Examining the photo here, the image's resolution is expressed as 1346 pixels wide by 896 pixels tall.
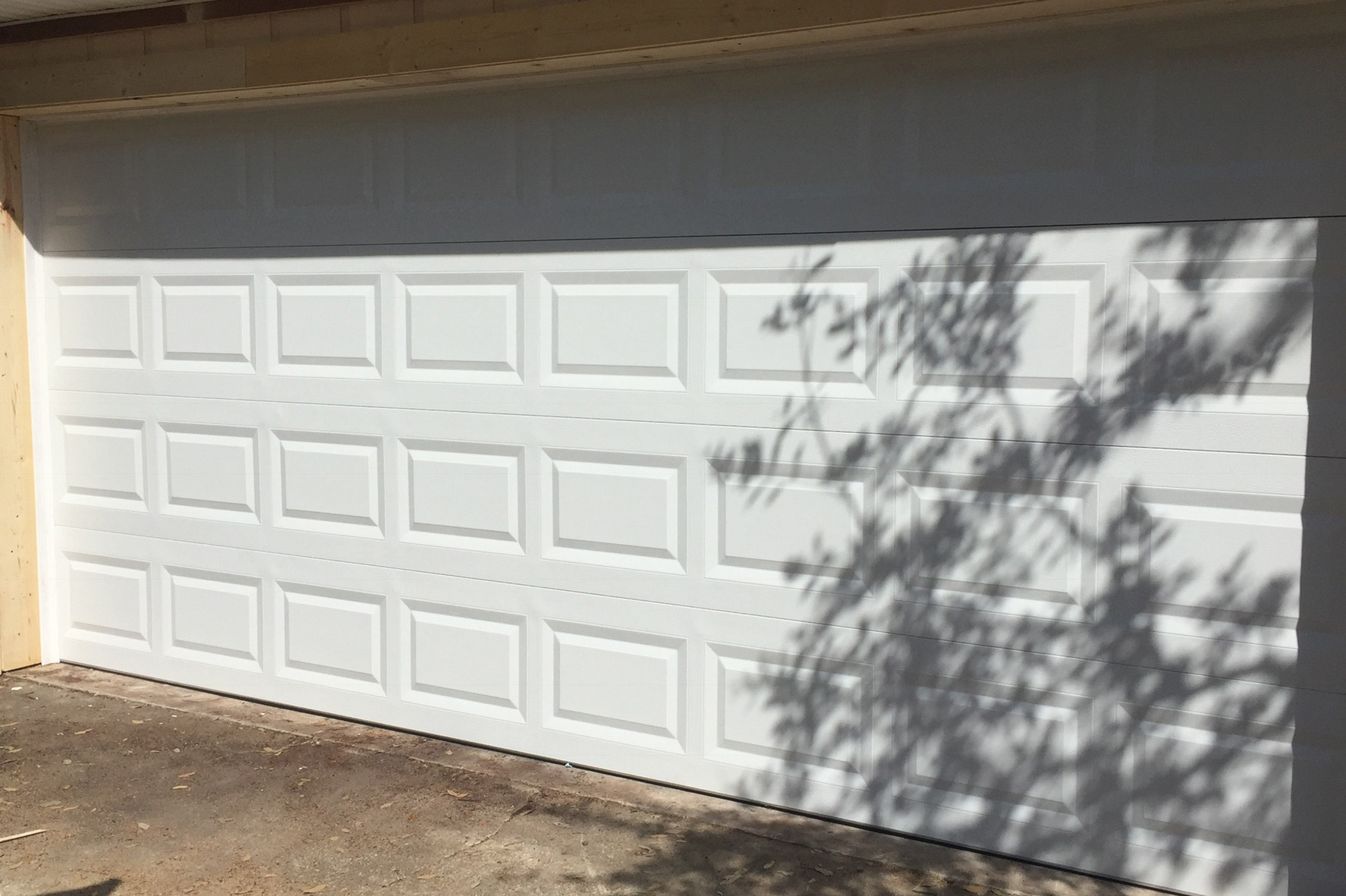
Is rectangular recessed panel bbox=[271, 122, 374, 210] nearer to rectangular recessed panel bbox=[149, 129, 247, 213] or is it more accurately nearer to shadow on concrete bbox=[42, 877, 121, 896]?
rectangular recessed panel bbox=[149, 129, 247, 213]

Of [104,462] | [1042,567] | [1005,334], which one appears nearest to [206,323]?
[104,462]

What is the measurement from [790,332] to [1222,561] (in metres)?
1.57

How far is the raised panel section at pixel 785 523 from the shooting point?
422 cm

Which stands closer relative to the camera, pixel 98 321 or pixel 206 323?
pixel 206 323

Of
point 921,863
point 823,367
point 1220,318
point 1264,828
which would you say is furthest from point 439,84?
point 1264,828

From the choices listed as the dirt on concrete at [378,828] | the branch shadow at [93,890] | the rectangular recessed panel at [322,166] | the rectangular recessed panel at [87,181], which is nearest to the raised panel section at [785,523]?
the dirt on concrete at [378,828]

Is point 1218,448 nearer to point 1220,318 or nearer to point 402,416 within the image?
point 1220,318

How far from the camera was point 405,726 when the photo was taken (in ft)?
17.2

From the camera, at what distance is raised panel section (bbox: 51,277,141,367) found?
5.84m

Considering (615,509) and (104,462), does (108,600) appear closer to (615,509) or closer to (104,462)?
(104,462)

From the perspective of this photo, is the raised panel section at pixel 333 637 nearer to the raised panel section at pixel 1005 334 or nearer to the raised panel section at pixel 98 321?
the raised panel section at pixel 98 321

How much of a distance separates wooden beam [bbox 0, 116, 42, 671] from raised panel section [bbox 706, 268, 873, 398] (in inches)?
145

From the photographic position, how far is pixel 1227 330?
3596 millimetres

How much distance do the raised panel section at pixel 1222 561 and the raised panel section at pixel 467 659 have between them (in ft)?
8.00
